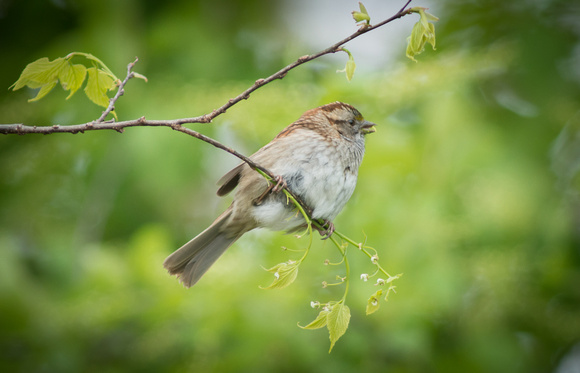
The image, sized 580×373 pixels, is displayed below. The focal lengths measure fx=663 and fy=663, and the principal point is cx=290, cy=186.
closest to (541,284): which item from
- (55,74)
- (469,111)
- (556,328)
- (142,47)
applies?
(556,328)

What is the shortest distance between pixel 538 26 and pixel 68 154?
13.0ft

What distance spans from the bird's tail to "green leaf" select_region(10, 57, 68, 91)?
1.20 metres

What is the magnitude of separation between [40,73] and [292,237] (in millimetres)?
2967

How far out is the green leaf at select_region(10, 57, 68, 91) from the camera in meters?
1.96

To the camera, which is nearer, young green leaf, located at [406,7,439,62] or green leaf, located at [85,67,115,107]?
young green leaf, located at [406,7,439,62]

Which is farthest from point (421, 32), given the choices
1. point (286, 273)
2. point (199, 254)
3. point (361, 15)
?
point (199, 254)

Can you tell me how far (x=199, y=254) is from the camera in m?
3.33

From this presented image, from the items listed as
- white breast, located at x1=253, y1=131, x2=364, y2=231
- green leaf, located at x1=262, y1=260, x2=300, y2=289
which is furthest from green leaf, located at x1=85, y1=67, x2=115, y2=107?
white breast, located at x1=253, y1=131, x2=364, y2=231

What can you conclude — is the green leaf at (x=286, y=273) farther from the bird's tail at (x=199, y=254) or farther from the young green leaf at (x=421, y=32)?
the bird's tail at (x=199, y=254)

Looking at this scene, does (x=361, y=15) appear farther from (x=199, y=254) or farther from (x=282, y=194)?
(x=199, y=254)

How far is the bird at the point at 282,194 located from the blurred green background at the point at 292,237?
1.13 meters

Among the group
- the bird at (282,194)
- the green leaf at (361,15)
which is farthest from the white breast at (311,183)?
the green leaf at (361,15)

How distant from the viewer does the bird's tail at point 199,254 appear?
3191mm

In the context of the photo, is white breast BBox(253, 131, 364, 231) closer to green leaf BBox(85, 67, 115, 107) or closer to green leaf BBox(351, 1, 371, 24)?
green leaf BBox(85, 67, 115, 107)
